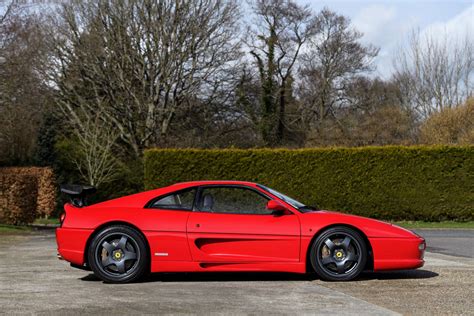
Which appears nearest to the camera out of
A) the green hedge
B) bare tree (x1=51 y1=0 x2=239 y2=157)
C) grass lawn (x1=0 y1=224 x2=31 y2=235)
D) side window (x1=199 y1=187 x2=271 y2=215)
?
side window (x1=199 y1=187 x2=271 y2=215)

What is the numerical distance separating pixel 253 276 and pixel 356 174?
54.8ft

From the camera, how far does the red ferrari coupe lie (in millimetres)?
7934

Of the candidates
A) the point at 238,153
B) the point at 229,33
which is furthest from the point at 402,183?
the point at 229,33

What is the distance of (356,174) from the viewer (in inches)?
974

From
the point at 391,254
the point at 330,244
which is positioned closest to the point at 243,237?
the point at 330,244

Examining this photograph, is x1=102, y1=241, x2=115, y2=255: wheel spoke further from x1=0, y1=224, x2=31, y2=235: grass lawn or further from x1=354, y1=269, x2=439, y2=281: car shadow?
x1=0, y1=224, x2=31, y2=235: grass lawn

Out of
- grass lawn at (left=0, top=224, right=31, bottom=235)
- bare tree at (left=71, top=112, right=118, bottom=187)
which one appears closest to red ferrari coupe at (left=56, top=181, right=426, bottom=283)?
grass lawn at (left=0, top=224, right=31, bottom=235)

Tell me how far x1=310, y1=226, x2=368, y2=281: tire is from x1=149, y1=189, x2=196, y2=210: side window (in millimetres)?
1596

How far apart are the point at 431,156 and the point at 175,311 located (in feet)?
65.5

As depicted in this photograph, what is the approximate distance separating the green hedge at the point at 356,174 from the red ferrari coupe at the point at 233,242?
52.6 feet

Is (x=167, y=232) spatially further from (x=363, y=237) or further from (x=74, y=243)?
(x=363, y=237)

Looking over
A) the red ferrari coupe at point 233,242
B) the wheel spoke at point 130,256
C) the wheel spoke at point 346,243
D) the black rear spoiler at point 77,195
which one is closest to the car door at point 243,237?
the red ferrari coupe at point 233,242

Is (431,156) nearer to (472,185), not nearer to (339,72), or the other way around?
(472,185)

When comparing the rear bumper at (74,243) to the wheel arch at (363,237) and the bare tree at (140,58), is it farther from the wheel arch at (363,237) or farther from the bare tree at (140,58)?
the bare tree at (140,58)
